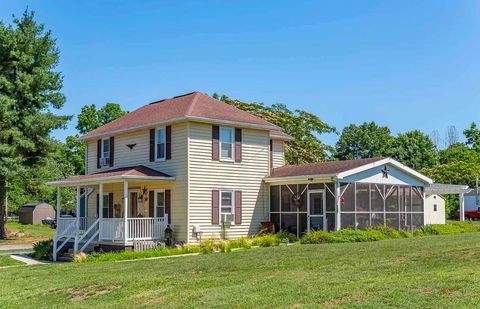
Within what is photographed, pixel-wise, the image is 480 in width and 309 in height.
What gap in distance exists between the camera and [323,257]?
16016mm

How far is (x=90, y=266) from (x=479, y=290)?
41.8 feet

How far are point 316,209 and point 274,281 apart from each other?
13.9m

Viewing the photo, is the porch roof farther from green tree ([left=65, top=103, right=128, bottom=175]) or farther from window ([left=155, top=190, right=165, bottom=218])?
green tree ([left=65, top=103, right=128, bottom=175])

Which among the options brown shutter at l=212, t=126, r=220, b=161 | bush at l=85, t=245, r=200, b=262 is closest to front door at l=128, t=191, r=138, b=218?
brown shutter at l=212, t=126, r=220, b=161

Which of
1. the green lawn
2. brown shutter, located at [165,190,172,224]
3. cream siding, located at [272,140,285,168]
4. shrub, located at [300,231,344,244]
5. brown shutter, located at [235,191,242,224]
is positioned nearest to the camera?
the green lawn

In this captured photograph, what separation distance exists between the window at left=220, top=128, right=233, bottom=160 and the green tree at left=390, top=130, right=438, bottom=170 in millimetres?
49127

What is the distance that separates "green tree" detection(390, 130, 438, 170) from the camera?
72062 millimetres

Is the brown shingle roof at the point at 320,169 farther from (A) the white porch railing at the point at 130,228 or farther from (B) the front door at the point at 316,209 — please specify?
(A) the white porch railing at the point at 130,228

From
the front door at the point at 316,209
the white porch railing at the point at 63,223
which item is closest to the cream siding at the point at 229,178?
the front door at the point at 316,209

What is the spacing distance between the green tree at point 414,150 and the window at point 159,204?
50.6 meters

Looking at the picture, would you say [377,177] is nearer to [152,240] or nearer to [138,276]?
[152,240]

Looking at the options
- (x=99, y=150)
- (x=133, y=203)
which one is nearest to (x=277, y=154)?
(x=133, y=203)

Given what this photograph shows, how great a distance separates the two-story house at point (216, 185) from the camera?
24484mm

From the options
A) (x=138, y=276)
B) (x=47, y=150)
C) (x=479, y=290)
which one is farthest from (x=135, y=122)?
(x=479, y=290)
